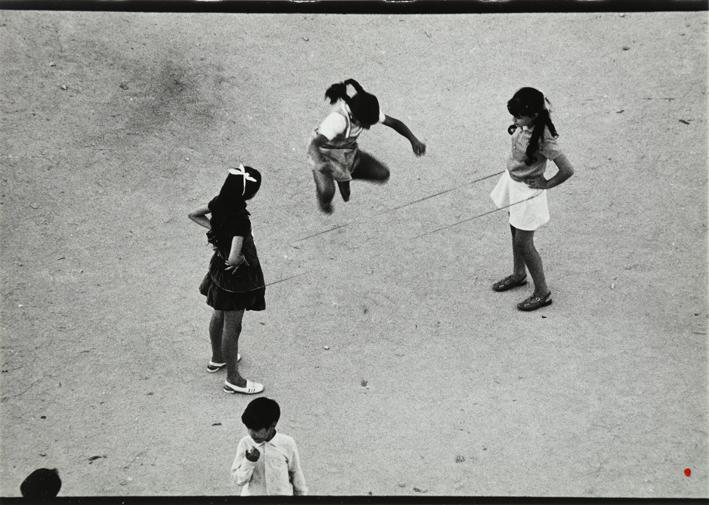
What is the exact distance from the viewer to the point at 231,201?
544 centimetres

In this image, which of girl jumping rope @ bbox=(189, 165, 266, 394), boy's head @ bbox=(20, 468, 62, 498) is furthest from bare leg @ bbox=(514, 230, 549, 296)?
boy's head @ bbox=(20, 468, 62, 498)

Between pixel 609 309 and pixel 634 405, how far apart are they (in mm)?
929

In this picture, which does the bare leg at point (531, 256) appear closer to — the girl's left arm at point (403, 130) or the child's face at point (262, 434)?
the girl's left arm at point (403, 130)

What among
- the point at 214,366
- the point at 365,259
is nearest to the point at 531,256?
the point at 365,259

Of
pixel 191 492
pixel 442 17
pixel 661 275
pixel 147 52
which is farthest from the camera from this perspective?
pixel 442 17

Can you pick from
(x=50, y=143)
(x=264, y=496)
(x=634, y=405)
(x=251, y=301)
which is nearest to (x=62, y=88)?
(x=50, y=143)

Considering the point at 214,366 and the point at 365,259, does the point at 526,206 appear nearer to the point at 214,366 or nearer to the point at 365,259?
the point at 365,259

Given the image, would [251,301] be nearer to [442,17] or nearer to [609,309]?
[609,309]

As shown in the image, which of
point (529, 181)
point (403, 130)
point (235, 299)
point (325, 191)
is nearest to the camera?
point (235, 299)

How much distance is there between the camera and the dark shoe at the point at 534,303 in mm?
6512

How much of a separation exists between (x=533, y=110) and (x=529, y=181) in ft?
1.69

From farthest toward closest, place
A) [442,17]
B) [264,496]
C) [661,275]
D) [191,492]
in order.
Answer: [442,17], [661,275], [191,492], [264,496]

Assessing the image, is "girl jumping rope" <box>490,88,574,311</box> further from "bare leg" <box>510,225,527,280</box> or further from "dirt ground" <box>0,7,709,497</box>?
"dirt ground" <box>0,7,709,497</box>

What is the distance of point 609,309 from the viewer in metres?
6.51
